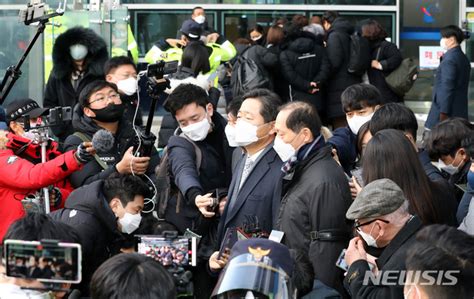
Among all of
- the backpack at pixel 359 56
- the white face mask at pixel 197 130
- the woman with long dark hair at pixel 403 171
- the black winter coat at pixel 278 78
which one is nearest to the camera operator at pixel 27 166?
the white face mask at pixel 197 130

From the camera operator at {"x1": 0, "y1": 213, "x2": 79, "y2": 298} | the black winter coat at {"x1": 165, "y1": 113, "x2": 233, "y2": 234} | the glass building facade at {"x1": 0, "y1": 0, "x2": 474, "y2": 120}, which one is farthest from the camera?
the glass building facade at {"x1": 0, "y1": 0, "x2": 474, "y2": 120}

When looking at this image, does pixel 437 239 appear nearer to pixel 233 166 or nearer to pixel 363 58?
pixel 233 166

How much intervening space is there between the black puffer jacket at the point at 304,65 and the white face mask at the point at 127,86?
4421 millimetres

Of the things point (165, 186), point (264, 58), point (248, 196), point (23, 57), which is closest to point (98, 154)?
point (165, 186)

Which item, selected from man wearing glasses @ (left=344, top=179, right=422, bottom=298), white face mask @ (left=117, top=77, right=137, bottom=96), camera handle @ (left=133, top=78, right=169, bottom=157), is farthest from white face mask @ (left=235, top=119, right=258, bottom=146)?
white face mask @ (left=117, top=77, right=137, bottom=96)

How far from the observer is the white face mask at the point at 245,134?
6547 millimetres

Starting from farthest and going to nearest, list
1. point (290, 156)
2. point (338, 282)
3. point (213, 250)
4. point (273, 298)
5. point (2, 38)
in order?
point (2, 38), point (213, 250), point (290, 156), point (338, 282), point (273, 298)

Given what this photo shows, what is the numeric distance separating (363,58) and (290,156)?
6.65 metres

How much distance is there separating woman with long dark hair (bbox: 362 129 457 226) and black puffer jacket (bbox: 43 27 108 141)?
4069 mm

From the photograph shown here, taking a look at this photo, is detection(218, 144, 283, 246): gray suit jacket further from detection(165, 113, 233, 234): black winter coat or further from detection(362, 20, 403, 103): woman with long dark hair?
detection(362, 20, 403, 103): woman with long dark hair

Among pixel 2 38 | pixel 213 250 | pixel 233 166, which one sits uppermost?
pixel 2 38

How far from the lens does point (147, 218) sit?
22.1 ft

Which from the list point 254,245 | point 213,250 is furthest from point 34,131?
point 254,245

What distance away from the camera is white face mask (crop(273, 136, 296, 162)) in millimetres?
6207
